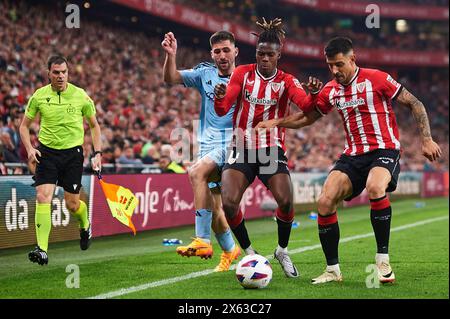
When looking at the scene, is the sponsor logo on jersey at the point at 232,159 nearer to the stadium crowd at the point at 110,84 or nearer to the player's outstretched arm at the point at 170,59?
the player's outstretched arm at the point at 170,59

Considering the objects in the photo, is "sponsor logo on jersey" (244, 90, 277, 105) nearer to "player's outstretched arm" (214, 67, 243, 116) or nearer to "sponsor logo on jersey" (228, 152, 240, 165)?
"player's outstretched arm" (214, 67, 243, 116)

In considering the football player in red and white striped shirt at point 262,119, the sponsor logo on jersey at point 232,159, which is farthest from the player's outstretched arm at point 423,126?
the sponsor logo on jersey at point 232,159

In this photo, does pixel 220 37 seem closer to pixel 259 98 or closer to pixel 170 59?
pixel 170 59

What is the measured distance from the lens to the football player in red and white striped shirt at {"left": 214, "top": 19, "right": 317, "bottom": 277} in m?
7.39

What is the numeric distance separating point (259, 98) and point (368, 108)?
105 cm

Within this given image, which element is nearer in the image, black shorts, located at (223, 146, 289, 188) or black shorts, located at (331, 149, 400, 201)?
black shorts, located at (331, 149, 400, 201)

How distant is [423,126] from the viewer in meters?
7.05

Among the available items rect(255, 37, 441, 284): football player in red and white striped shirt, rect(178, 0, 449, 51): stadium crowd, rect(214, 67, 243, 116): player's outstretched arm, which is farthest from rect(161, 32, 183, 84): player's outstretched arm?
rect(178, 0, 449, 51): stadium crowd

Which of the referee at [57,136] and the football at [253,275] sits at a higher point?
the referee at [57,136]

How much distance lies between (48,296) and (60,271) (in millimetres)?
1845

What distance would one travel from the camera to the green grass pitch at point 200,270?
21.0 ft

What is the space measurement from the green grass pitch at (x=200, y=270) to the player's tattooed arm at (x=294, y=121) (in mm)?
1465

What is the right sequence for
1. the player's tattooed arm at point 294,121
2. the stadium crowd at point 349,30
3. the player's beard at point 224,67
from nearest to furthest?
the player's tattooed arm at point 294,121 → the player's beard at point 224,67 → the stadium crowd at point 349,30

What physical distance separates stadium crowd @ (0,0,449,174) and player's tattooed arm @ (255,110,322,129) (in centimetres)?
593
